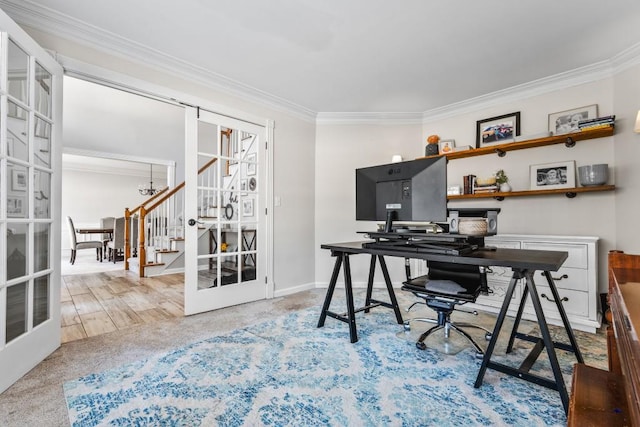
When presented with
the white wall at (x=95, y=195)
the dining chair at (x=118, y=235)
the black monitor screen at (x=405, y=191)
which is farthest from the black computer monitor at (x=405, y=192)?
the white wall at (x=95, y=195)

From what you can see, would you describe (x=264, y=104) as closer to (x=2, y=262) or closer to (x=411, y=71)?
(x=411, y=71)

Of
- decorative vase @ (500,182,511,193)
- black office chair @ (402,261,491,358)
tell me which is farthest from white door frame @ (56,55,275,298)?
decorative vase @ (500,182,511,193)

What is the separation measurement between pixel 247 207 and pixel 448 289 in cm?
218

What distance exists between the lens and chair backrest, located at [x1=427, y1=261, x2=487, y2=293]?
2.03m

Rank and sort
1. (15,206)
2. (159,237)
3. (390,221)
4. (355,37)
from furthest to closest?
(159,237) → (355,37) → (390,221) → (15,206)

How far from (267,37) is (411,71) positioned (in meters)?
1.36

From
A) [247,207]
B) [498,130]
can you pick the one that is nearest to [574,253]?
[498,130]

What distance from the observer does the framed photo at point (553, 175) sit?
9.26 feet

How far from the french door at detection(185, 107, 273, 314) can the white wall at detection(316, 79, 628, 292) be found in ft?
Result: 2.92

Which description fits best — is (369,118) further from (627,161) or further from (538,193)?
(627,161)

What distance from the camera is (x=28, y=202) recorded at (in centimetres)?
180

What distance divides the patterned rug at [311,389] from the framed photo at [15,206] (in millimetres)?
984

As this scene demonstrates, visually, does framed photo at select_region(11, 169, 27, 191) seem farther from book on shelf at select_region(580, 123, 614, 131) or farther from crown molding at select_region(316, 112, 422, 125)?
book on shelf at select_region(580, 123, 614, 131)

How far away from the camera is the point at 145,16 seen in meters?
2.09
